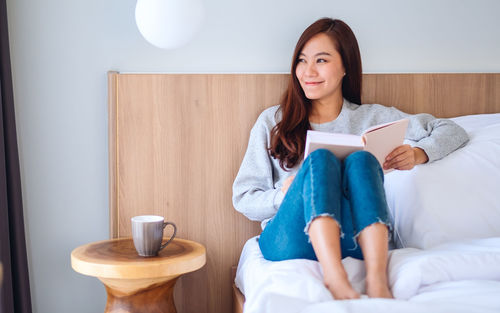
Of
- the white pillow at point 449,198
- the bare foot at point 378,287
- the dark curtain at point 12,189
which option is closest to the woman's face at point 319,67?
the white pillow at point 449,198

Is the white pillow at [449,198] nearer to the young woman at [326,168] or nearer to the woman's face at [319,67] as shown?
the young woman at [326,168]

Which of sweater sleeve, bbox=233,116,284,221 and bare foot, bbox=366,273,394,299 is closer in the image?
bare foot, bbox=366,273,394,299

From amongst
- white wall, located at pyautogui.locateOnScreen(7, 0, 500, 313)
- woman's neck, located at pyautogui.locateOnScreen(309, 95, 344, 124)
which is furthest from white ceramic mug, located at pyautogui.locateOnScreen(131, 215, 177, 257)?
woman's neck, located at pyautogui.locateOnScreen(309, 95, 344, 124)

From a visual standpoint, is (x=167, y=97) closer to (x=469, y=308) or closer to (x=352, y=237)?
(x=352, y=237)

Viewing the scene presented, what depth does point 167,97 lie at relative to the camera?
1716 mm

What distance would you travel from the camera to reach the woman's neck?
5.65 ft

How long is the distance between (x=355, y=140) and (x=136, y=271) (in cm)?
68

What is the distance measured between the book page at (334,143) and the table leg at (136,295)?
0.58 metres

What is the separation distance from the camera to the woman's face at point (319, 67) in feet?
5.33

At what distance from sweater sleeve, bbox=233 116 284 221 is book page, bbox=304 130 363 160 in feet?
1.08

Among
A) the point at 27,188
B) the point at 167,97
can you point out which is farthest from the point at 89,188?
the point at 167,97

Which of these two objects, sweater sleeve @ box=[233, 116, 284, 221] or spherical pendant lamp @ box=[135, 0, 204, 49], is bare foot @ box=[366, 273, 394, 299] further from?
spherical pendant lamp @ box=[135, 0, 204, 49]

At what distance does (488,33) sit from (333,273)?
1.44 metres

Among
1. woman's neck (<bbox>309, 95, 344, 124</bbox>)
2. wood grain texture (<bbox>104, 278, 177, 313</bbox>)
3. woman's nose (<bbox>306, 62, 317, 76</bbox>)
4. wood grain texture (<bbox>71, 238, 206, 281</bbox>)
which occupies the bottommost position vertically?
wood grain texture (<bbox>104, 278, 177, 313</bbox>)
